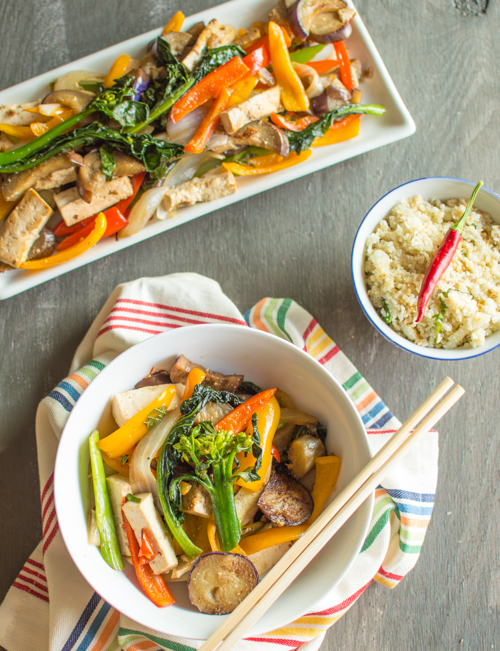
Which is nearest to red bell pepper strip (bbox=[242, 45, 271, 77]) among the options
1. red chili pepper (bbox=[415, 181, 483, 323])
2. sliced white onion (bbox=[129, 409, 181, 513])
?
red chili pepper (bbox=[415, 181, 483, 323])

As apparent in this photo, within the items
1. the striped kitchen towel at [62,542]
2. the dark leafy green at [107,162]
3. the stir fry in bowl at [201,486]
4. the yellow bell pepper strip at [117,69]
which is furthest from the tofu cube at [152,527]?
the yellow bell pepper strip at [117,69]

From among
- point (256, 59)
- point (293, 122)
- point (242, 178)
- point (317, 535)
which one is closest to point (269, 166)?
point (242, 178)

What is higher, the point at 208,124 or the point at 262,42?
the point at 262,42

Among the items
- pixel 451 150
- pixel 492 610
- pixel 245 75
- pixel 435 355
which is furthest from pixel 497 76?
pixel 492 610

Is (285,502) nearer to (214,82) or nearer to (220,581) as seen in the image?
(220,581)

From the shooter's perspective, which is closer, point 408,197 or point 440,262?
point 440,262

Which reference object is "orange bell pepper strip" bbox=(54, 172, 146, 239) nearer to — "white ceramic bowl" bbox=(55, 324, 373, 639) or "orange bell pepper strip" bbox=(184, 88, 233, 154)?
"orange bell pepper strip" bbox=(184, 88, 233, 154)

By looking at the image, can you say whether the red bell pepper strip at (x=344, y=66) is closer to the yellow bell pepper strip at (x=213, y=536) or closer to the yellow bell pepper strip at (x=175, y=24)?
the yellow bell pepper strip at (x=175, y=24)
